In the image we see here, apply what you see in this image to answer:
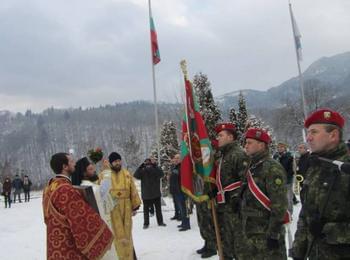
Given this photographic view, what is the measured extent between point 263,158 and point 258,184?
33cm

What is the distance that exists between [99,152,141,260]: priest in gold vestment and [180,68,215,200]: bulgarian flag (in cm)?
162

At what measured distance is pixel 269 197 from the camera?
4812mm

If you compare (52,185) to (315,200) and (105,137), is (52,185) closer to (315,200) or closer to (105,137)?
(315,200)

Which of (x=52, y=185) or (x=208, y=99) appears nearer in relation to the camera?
(x=52, y=185)

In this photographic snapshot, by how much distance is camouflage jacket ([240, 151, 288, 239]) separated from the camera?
467 cm

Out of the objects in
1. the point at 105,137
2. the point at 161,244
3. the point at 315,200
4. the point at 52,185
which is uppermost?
the point at 105,137

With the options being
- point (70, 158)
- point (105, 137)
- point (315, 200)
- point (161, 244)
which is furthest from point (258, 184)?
point (105, 137)

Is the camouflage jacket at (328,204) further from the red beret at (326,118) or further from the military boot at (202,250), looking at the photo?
the military boot at (202,250)

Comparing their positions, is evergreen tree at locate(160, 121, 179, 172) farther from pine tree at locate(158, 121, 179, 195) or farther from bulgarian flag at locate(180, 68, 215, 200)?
bulgarian flag at locate(180, 68, 215, 200)

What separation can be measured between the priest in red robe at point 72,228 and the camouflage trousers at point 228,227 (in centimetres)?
226

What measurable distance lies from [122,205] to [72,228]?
3.83 m

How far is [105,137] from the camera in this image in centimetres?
17275

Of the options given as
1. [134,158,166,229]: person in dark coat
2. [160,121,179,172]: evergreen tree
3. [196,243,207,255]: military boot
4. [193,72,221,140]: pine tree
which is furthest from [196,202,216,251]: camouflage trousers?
[160,121,179,172]: evergreen tree

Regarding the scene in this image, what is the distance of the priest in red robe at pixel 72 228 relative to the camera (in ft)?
13.7
